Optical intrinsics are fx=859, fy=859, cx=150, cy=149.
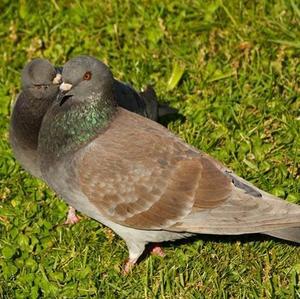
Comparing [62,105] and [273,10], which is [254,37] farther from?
[62,105]

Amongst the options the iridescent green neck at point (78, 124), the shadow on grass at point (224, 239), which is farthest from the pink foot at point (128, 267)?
the iridescent green neck at point (78, 124)

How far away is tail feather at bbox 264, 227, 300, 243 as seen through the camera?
562cm

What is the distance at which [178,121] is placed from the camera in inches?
273

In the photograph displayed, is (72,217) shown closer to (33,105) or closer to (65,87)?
(33,105)

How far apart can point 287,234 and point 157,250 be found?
3.05 ft

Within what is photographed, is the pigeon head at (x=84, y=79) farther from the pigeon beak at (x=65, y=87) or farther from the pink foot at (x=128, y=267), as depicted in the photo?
the pink foot at (x=128, y=267)

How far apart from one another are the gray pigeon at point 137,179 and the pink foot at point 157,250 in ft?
0.80

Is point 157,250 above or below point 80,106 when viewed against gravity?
below

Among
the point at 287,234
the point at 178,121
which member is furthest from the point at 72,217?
the point at 287,234

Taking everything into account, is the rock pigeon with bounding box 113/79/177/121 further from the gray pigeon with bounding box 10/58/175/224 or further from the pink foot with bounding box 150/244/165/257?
the pink foot with bounding box 150/244/165/257

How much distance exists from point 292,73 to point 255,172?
4.12ft

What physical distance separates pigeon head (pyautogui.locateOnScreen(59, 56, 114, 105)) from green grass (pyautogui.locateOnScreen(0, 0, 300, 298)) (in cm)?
105

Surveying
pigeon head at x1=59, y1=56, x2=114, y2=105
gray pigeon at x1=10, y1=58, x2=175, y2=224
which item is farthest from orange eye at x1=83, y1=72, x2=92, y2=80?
gray pigeon at x1=10, y1=58, x2=175, y2=224

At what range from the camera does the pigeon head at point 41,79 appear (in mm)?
6062
